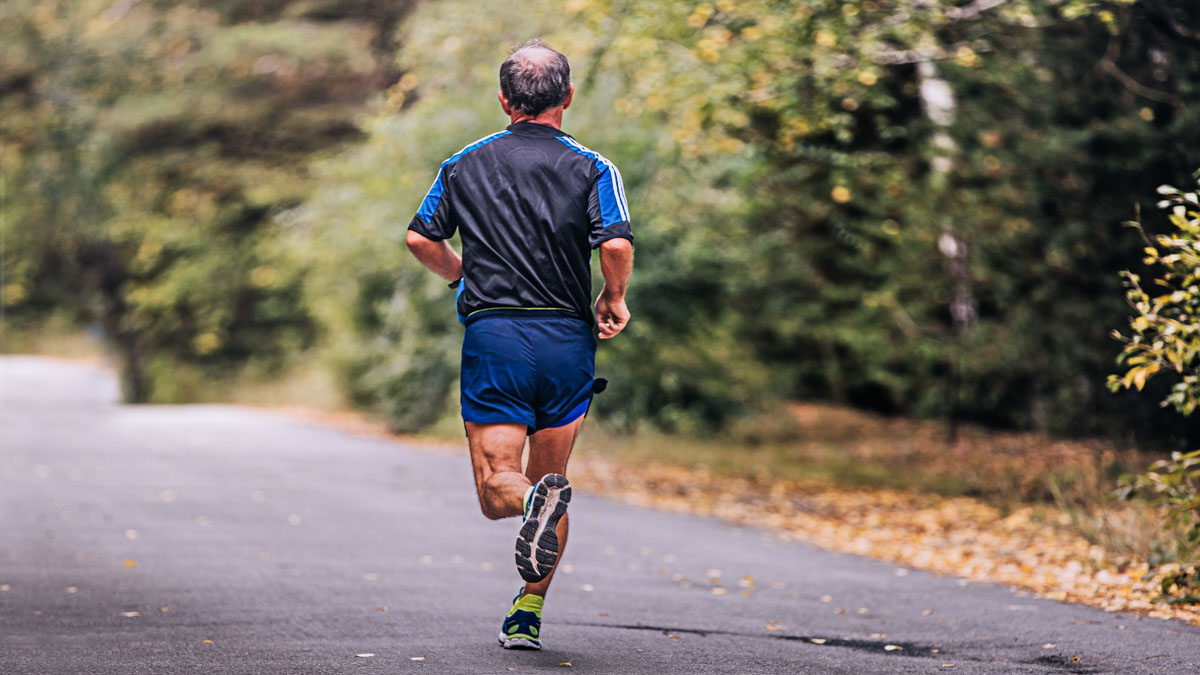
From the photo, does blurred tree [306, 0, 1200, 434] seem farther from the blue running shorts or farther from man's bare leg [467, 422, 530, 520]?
man's bare leg [467, 422, 530, 520]

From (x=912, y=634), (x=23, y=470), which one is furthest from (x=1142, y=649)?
(x=23, y=470)

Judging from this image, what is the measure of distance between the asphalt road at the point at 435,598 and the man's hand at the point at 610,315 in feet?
3.81

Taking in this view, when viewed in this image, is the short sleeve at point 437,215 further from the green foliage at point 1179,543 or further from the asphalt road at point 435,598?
the green foliage at point 1179,543

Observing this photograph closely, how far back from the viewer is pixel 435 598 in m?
6.42

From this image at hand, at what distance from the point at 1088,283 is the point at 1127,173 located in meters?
1.55

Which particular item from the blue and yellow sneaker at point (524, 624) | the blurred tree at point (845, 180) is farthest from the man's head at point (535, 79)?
the blurred tree at point (845, 180)

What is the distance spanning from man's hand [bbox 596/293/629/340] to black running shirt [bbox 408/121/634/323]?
84 mm

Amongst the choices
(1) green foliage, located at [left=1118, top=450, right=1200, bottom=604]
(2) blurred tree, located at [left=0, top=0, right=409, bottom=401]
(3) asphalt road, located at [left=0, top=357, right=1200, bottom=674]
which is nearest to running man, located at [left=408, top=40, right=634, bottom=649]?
(3) asphalt road, located at [left=0, top=357, right=1200, bottom=674]

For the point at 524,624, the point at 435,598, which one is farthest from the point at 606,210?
the point at 435,598

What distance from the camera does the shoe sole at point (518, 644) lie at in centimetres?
480

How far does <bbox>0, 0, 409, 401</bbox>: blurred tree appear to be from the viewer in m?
30.9

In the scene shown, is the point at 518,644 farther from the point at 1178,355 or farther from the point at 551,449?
the point at 1178,355

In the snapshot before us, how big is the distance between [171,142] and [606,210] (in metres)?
29.9

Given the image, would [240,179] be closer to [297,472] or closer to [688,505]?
[297,472]
